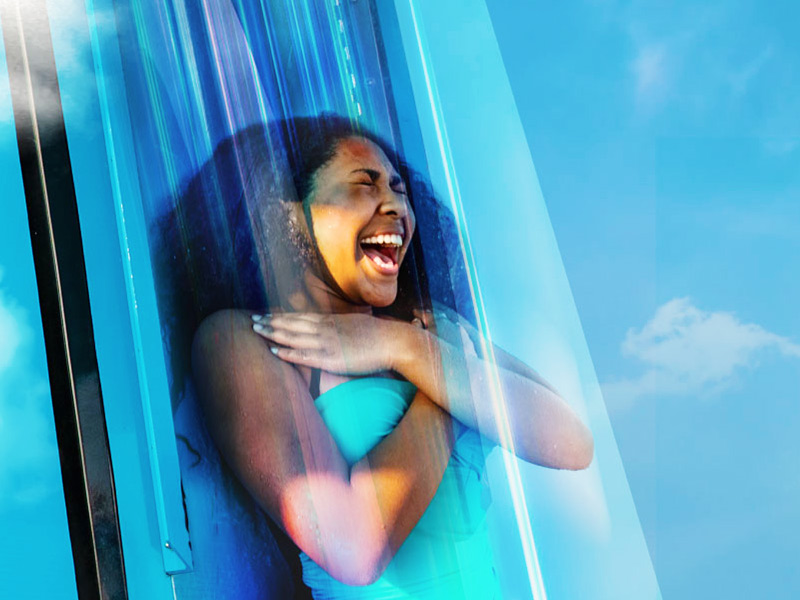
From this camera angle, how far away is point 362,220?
1.34m

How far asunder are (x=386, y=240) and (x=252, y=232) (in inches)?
9.7

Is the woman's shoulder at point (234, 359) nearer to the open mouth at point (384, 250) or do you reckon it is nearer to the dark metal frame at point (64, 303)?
the dark metal frame at point (64, 303)

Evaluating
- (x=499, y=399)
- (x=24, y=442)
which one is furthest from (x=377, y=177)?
(x=24, y=442)

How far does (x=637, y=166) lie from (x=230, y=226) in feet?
2.28

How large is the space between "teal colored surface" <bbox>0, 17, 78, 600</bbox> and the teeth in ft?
1.72

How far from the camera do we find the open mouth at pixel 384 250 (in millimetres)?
1358

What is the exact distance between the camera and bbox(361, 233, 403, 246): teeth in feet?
4.46

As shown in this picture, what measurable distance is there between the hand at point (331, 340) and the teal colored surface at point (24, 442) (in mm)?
305

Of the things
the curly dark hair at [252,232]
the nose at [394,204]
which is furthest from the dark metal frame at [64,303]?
the nose at [394,204]

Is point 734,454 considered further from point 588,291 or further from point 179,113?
point 179,113

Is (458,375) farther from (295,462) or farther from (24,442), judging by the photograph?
(24,442)

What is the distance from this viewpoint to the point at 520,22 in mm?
1463

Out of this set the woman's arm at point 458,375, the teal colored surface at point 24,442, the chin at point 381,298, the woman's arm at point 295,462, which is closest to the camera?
the teal colored surface at point 24,442

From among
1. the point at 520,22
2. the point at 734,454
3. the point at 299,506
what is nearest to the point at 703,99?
the point at 520,22
